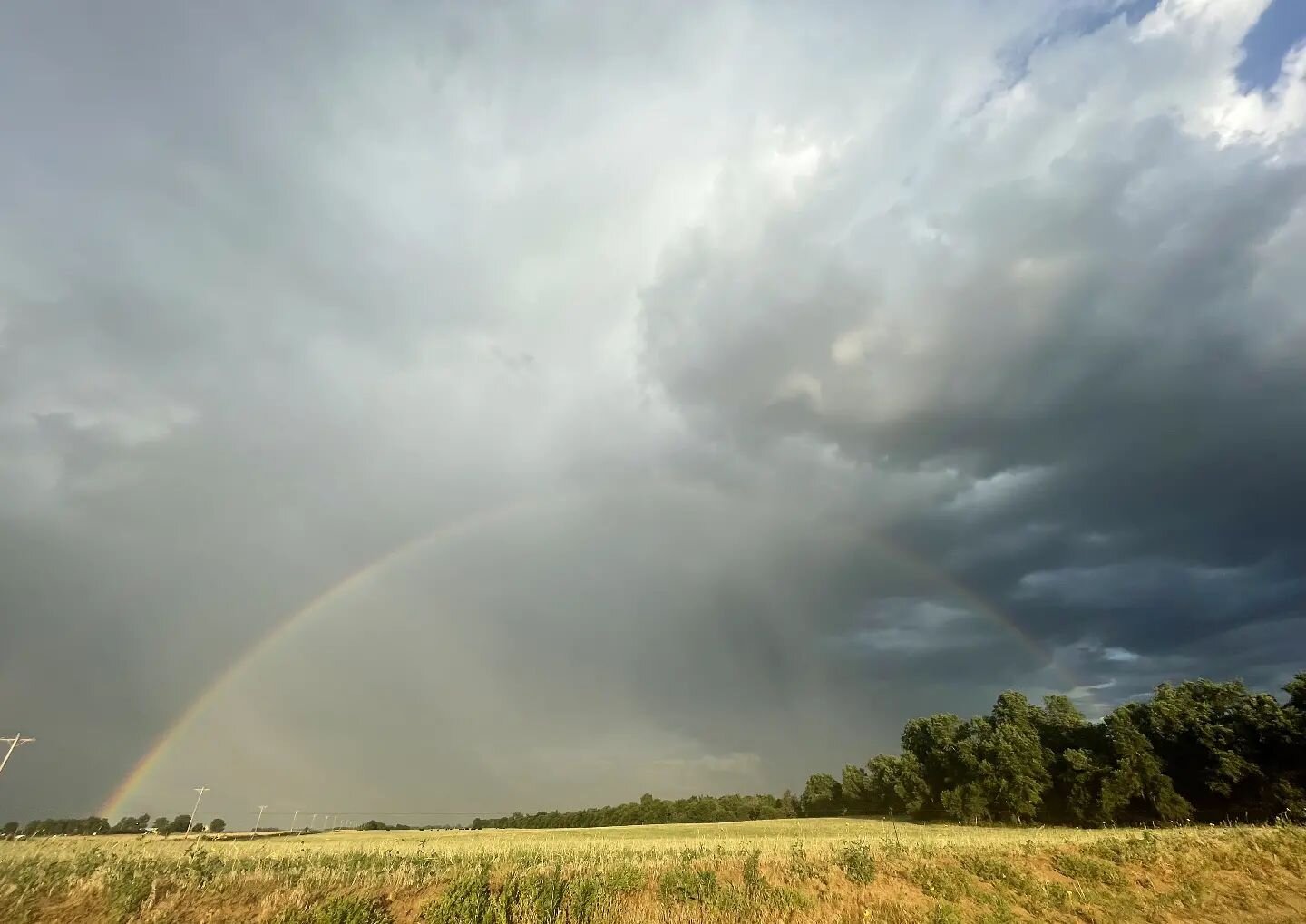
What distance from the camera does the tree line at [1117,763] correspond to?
61.0 metres

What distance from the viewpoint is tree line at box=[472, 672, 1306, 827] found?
6103 centimetres

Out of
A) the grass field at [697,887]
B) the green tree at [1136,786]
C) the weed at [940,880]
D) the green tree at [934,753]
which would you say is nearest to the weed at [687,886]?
the grass field at [697,887]

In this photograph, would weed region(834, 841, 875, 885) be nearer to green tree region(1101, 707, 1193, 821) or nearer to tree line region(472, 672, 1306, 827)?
tree line region(472, 672, 1306, 827)

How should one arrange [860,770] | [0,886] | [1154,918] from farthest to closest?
[860,770], [1154,918], [0,886]

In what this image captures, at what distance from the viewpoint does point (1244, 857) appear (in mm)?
25562

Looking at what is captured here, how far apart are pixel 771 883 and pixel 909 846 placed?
32.3 ft

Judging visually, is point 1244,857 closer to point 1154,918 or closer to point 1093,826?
point 1154,918

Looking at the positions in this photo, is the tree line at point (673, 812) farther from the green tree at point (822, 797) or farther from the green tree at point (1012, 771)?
the green tree at point (1012, 771)

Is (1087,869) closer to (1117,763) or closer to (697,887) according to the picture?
(697,887)

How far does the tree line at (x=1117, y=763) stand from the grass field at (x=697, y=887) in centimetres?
4361

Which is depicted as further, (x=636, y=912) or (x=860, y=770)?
(x=860, y=770)

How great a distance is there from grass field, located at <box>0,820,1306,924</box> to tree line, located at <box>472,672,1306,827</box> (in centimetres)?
4361

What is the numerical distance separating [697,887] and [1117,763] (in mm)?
74363

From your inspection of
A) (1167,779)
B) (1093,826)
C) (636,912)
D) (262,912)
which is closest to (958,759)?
(1093,826)
